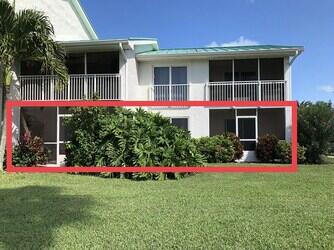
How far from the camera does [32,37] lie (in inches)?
632

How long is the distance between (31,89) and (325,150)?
593 inches

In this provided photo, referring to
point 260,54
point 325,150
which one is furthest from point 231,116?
point 325,150

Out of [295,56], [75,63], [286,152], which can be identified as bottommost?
[286,152]

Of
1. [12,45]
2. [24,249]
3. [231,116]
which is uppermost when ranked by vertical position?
[12,45]

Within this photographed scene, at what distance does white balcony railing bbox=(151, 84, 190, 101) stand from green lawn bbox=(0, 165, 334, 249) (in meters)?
11.1

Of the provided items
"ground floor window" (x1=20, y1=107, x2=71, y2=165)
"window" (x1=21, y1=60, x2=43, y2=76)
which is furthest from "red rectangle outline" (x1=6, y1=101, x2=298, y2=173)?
"window" (x1=21, y1=60, x2=43, y2=76)

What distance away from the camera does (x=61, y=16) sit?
2653 cm

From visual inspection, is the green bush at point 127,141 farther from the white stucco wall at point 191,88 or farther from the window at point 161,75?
the window at point 161,75

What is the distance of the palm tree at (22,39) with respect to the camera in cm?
1555

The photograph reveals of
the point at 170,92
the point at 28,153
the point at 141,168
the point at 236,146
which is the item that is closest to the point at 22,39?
the point at 28,153

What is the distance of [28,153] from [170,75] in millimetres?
8817

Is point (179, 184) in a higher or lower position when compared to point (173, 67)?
lower

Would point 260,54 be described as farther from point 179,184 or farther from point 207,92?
point 179,184

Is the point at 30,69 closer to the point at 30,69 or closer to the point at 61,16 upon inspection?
the point at 30,69
